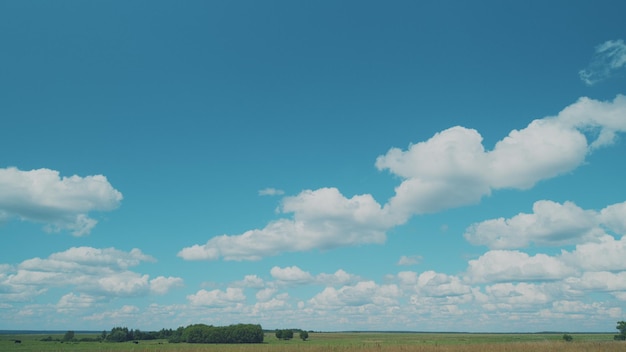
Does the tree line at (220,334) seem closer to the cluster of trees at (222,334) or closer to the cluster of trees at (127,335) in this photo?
the cluster of trees at (222,334)

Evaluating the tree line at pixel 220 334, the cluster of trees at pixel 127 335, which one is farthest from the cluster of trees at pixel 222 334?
the cluster of trees at pixel 127 335

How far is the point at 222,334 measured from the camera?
102 metres

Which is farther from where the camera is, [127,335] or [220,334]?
[127,335]

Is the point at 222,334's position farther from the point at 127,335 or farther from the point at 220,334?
the point at 127,335

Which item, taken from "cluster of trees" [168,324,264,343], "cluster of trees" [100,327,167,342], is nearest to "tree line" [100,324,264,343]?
"cluster of trees" [168,324,264,343]

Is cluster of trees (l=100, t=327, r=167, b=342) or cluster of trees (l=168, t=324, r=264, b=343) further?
cluster of trees (l=100, t=327, r=167, b=342)

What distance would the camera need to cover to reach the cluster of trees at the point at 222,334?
9956cm

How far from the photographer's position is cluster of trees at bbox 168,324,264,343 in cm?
9956

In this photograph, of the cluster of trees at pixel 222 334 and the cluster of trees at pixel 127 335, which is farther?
the cluster of trees at pixel 127 335

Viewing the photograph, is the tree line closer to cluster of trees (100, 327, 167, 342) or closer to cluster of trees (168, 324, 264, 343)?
cluster of trees (168, 324, 264, 343)

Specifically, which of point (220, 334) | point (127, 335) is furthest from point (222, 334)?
point (127, 335)

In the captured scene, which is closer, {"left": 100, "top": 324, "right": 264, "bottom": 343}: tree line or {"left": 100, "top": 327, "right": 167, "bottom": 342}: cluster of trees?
{"left": 100, "top": 324, "right": 264, "bottom": 343}: tree line

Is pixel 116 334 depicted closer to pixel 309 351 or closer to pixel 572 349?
pixel 309 351

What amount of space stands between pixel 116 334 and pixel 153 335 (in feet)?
44.7
